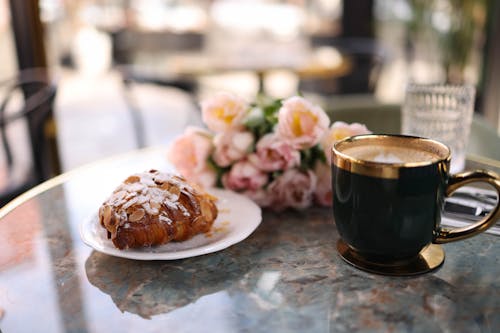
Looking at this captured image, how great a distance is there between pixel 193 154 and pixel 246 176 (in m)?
0.10

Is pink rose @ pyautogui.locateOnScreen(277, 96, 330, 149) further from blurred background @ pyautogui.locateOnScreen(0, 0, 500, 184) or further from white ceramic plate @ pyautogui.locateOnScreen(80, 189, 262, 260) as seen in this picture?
blurred background @ pyautogui.locateOnScreen(0, 0, 500, 184)

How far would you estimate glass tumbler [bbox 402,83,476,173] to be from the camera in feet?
3.18

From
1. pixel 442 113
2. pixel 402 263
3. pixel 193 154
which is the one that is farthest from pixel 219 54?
pixel 402 263

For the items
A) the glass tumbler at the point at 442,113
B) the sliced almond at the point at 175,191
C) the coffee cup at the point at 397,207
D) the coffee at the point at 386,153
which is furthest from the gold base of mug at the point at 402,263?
the glass tumbler at the point at 442,113

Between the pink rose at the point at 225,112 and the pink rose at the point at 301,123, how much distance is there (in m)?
0.07

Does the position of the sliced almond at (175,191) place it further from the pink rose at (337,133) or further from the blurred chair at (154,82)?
the blurred chair at (154,82)

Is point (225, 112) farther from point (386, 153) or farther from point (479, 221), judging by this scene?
point (479, 221)

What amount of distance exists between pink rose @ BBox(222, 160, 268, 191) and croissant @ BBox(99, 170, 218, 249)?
4.2 inches

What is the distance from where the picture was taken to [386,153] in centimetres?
63

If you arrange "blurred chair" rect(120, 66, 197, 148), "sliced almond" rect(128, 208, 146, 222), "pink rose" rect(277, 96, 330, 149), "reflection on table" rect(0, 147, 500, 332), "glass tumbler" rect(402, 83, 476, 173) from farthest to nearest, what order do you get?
1. "blurred chair" rect(120, 66, 197, 148)
2. "glass tumbler" rect(402, 83, 476, 173)
3. "pink rose" rect(277, 96, 330, 149)
4. "sliced almond" rect(128, 208, 146, 222)
5. "reflection on table" rect(0, 147, 500, 332)

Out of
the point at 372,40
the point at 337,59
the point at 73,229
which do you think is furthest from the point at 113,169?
the point at 372,40

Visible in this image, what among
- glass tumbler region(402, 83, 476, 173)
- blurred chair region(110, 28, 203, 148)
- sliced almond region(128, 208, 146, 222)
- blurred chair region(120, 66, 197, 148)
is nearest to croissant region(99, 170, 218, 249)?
sliced almond region(128, 208, 146, 222)

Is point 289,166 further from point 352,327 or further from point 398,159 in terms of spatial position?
point 352,327

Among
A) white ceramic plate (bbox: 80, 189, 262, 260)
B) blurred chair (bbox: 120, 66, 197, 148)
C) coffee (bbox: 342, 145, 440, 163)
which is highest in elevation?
coffee (bbox: 342, 145, 440, 163)
